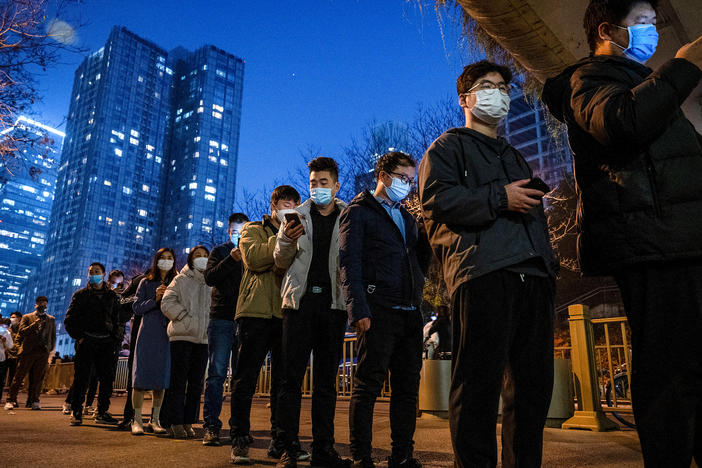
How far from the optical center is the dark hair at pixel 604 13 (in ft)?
6.82

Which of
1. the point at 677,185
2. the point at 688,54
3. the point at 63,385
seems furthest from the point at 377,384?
the point at 63,385

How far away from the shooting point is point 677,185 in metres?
1.73

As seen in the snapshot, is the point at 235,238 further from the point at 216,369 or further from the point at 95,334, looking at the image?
the point at 95,334

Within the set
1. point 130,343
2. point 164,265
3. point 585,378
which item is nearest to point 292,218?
point 164,265

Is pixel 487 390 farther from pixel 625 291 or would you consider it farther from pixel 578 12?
pixel 578 12

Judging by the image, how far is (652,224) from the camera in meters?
1.74

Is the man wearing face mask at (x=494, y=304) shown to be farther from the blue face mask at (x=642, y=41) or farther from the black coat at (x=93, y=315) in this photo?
the black coat at (x=93, y=315)

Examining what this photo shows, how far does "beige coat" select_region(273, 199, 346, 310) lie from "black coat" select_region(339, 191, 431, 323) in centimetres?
37

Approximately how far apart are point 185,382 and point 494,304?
168 inches

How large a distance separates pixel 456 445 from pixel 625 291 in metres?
0.88

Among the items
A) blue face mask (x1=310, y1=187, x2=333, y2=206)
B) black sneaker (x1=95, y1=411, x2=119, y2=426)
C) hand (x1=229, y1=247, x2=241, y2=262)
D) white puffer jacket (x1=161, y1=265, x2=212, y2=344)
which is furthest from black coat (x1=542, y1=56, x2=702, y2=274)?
black sneaker (x1=95, y1=411, x2=119, y2=426)

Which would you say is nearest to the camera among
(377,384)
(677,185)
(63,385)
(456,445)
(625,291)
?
(677,185)

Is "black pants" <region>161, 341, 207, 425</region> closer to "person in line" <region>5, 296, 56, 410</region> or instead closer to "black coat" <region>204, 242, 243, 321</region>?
"black coat" <region>204, 242, 243, 321</region>

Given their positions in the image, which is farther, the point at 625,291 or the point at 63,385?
the point at 63,385
